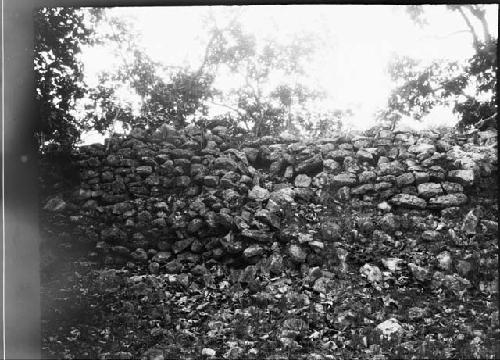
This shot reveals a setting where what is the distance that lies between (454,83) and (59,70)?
309 cm

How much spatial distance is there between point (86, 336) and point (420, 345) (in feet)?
7.66

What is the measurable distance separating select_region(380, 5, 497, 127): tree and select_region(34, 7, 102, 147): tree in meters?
2.44

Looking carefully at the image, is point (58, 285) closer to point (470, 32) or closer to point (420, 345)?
point (420, 345)

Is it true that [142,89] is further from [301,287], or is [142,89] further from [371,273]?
[371,273]

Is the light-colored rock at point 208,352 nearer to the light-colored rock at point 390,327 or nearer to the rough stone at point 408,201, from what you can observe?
the light-colored rock at point 390,327

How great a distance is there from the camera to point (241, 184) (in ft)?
10.4

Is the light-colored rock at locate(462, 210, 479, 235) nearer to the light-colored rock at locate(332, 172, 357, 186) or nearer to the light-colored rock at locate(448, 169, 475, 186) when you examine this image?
the light-colored rock at locate(448, 169, 475, 186)

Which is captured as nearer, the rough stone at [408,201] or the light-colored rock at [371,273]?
the light-colored rock at [371,273]

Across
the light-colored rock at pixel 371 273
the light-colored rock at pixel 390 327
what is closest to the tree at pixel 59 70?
the light-colored rock at pixel 371 273

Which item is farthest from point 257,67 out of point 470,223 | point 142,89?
point 470,223

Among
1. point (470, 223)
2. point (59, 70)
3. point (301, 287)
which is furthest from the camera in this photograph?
point (59, 70)

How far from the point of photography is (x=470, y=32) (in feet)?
10.2

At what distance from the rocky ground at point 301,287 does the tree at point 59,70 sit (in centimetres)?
60

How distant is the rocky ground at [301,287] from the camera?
2.81m
